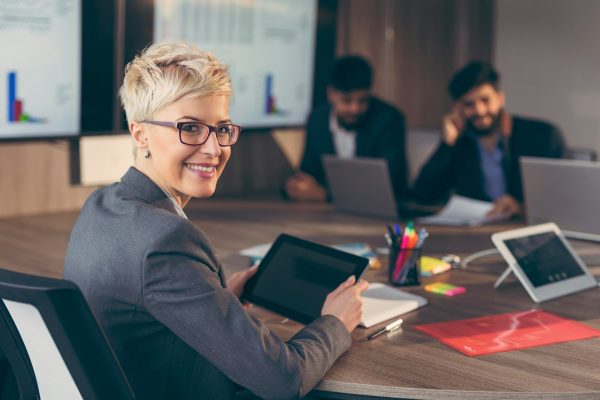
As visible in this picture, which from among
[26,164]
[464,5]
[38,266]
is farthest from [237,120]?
[464,5]

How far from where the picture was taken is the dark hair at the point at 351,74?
157 inches

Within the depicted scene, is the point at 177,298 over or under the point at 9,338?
over

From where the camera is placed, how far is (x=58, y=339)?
4.70 feet

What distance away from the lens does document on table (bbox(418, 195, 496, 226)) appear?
10.7 feet

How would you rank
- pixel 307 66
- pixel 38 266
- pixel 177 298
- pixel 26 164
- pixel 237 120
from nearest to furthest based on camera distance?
pixel 177 298 → pixel 38 266 → pixel 26 164 → pixel 237 120 → pixel 307 66

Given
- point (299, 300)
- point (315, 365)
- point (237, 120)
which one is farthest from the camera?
point (237, 120)

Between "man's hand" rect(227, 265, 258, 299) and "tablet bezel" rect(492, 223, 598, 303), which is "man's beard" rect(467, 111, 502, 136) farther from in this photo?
"man's hand" rect(227, 265, 258, 299)

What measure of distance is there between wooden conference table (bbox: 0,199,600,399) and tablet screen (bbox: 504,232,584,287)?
67 millimetres

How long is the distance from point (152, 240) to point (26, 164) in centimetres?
198

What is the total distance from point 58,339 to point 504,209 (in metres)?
2.28

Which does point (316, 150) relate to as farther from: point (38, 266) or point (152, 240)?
point (152, 240)

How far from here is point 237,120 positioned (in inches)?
155

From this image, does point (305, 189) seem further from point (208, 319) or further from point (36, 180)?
point (208, 319)

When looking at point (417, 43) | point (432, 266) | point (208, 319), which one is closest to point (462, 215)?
point (432, 266)
